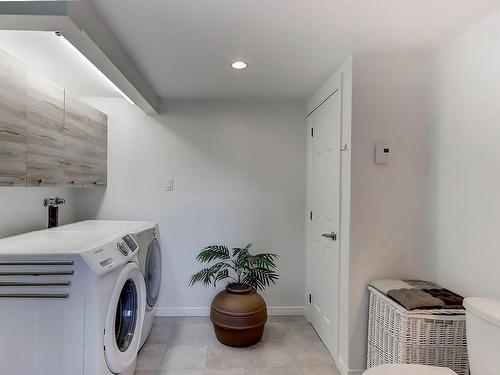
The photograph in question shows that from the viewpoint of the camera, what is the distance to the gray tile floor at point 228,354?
2.11m

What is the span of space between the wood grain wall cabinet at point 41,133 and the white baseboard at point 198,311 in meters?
1.40

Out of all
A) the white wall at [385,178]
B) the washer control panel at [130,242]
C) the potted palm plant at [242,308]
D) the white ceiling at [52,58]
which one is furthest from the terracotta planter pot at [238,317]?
the white ceiling at [52,58]

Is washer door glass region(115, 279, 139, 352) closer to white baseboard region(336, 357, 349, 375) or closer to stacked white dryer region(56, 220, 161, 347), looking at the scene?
stacked white dryer region(56, 220, 161, 347)

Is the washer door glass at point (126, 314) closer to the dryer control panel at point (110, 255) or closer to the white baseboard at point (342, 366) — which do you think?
the dryer control panel at point (110, 255)

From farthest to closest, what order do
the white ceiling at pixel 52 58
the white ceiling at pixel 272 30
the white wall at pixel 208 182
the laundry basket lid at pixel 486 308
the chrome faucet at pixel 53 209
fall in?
the white wall at pixel 208 182 → the chrome faucet at pixel 53 209 → the white ceiling at pixel 52 58 → the white ceiling at pixel 272 30 → the laundry basket lid at pixel 486 308

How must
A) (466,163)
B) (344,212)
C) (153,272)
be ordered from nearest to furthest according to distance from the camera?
(466,163), (344,212), (153,272)

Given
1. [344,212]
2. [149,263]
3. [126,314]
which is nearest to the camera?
[126,314]

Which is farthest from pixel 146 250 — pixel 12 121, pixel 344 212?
pixel 344 212

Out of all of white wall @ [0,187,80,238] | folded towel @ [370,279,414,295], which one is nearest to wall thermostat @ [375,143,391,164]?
folded towel @ [370,279,414,295]

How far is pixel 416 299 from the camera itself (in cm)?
159

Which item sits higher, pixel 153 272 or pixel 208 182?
pixel 208 182

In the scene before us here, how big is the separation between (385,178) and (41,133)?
7.13 feet

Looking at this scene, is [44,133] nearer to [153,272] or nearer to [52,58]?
[52,58]

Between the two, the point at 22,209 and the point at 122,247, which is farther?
the point at 22,209
